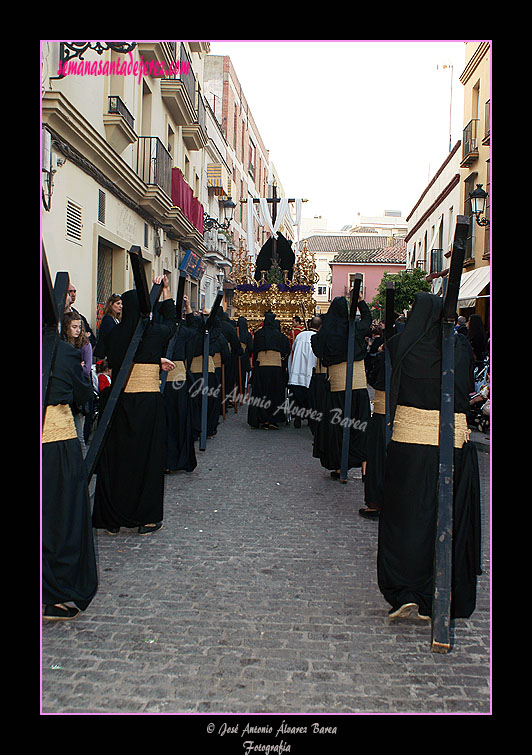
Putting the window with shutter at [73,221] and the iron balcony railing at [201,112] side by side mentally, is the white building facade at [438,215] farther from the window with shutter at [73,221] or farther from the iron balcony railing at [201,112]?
the window with shutter at [73,221]

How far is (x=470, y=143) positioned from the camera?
2220 centimetres

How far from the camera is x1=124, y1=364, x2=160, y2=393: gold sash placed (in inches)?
208

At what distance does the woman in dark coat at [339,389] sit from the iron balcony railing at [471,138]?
17.1 meters

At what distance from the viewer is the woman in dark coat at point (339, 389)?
7164 mm

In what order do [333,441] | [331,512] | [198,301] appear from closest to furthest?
[331,512], [333,441], [198,301]

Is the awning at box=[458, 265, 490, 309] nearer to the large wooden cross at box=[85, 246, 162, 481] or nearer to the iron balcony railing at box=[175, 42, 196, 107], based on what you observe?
the iron balcony railing at box=[175, 42, 196, 107]

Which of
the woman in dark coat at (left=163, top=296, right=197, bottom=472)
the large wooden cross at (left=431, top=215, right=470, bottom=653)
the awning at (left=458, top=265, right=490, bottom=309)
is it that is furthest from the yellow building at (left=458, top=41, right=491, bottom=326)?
the large wooden cross at (left=431, top=215, right=470, bottom=653)

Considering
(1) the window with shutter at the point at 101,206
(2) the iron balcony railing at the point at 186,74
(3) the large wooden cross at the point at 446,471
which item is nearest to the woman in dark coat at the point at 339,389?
(3) the large wooden cross at the point at 446,471

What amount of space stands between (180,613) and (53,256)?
6.86 m

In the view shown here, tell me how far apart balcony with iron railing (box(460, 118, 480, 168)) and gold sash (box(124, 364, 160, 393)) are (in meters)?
19.4

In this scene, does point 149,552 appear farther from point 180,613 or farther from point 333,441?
point 333,441

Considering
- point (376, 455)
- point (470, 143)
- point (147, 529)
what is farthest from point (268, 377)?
point (470, 143)

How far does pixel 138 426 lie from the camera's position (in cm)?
528
